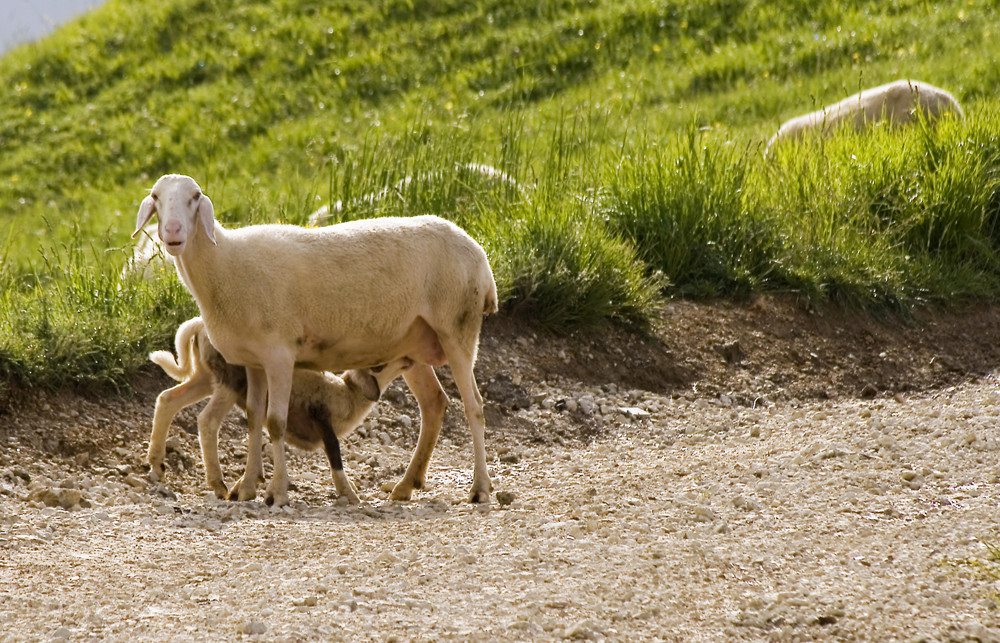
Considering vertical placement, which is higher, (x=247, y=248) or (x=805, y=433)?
(x=247, y=248)

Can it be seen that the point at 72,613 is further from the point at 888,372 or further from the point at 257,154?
the point at 257,154

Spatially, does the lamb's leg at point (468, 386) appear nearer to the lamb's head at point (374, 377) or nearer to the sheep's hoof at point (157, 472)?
the lamb's head at point (374, 377)

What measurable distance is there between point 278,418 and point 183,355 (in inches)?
40.1

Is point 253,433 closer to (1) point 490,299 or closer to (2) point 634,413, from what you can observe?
(1) point 490,299

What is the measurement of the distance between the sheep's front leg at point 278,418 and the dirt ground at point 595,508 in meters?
0.11

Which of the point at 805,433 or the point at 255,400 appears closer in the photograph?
the point at 255,400

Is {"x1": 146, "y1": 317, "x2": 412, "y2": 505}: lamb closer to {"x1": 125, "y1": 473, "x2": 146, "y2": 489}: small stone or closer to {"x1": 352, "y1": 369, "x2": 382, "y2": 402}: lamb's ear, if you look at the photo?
{"x1": 352, "y1": 369, "x2": 382, "y2": 402}: lamb's ear

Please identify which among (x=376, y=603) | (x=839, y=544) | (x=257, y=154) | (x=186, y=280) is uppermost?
(x=186, y=280)

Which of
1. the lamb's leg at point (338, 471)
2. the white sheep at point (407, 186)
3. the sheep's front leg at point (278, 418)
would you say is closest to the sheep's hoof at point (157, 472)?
the sheep's front leg at point (278, 418)

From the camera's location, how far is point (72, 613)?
416cm

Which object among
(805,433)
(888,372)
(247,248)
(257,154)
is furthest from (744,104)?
(247,248)

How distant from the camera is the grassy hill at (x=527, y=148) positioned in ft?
Answer: 28.7

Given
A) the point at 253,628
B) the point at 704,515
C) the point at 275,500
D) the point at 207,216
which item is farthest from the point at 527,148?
the point at 253,628

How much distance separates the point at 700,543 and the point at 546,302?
389 centimetres
